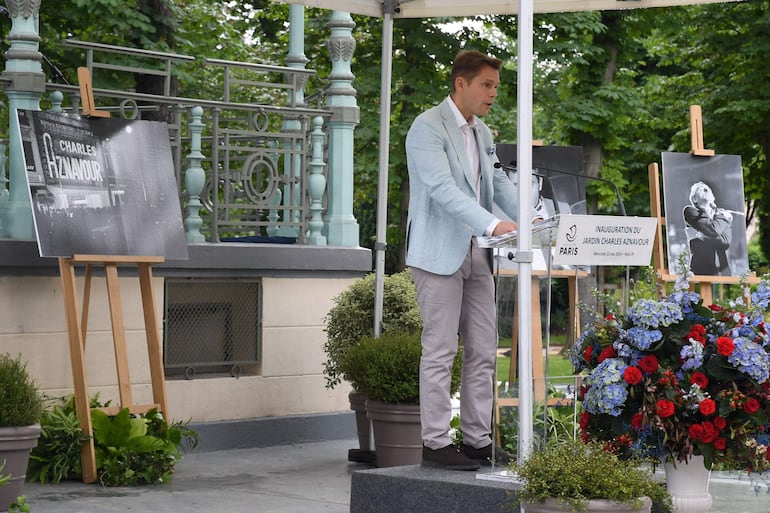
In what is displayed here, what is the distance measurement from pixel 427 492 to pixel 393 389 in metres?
2.16

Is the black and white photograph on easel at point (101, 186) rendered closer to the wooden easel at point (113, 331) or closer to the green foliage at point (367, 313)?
the wooden easel at point (113, 331)

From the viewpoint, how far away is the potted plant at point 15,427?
20.7ft

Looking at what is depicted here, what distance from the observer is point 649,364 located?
5055mm

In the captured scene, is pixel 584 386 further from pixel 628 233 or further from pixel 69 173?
pixel 69 173

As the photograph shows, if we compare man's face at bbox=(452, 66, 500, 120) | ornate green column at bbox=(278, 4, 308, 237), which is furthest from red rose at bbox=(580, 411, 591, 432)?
ornate green column at bbox=(278, 4, 308, 237)

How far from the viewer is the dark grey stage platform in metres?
5.28

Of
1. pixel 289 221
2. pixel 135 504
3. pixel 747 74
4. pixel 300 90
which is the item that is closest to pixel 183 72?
pixel 300 90

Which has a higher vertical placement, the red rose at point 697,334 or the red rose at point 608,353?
the red rose at point 697,334

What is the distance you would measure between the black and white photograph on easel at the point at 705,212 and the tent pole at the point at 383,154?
224 cm

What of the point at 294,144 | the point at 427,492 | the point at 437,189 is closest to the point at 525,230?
the point at 437,189

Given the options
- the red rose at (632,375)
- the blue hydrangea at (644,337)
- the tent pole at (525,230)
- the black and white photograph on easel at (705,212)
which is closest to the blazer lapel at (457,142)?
the tent pole at (525,230)

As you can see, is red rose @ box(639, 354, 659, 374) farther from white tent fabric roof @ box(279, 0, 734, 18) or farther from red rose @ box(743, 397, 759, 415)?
white tent fabric roof @ box(279, 0, 734, 18)

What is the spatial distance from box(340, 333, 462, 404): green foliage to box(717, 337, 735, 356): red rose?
2788 mm

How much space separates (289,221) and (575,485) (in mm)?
5317
